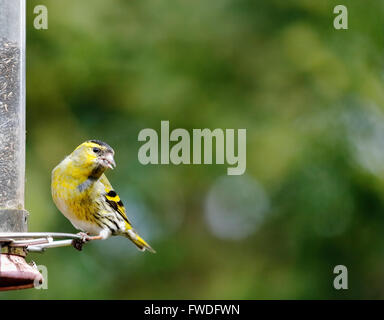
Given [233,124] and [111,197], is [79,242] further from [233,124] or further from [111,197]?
[233,124]

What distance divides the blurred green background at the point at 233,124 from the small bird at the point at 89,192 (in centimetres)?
354

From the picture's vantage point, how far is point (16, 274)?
23.4 ft

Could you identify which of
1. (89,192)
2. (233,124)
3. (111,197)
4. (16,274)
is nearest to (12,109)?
(89,192)

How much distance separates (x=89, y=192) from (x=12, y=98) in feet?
3.57

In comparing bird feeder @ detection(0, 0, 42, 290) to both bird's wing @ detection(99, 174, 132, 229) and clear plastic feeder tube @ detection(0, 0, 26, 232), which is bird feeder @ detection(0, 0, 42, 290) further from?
bird's wing @ detection(99, 174, 132, 229)

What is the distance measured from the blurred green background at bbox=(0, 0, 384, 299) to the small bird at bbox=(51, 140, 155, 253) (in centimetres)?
354

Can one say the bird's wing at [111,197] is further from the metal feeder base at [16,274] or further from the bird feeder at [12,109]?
the metal feeder base at [16,274]

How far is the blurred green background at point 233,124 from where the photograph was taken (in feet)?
42.4

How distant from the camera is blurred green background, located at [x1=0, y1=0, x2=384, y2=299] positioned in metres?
12.9

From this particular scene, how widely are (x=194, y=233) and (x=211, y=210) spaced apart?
0.44 m

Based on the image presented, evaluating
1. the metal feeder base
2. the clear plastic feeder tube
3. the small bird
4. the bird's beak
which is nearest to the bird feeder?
the clear plastic feeder tube

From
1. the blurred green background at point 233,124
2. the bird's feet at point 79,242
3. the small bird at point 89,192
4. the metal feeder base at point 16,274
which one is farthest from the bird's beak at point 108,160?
the blurred green background at point 233,124
